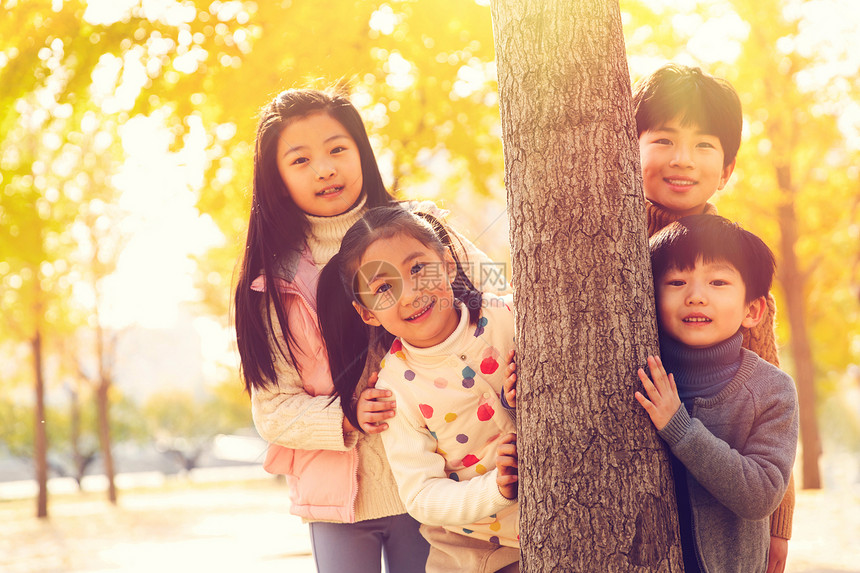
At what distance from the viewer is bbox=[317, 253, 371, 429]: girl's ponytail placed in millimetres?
2330

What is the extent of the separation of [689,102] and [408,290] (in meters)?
1.07

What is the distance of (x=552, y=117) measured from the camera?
1.86 metres

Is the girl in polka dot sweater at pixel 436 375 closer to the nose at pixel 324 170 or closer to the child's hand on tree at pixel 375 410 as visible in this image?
the child's hand on tree at pixel 375 410

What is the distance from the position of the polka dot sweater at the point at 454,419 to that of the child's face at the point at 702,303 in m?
0.47

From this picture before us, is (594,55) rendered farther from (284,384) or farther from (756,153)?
(756,153)

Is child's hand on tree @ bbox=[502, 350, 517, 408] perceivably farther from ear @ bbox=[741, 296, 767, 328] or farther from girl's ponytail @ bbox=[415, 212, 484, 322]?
ear @ bbox=[741, 296, 767, 328]

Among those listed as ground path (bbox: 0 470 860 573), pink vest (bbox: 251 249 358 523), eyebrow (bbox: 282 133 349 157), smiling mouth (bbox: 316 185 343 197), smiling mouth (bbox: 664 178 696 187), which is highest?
eyebrow (bbox: 282 133 349 157)

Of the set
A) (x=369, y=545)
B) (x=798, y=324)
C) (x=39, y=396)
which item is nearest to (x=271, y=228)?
(x=369, y=545)

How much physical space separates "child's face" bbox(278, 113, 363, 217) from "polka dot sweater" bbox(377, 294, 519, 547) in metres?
0.57

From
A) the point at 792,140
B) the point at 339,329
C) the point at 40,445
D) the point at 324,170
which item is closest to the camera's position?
Answer: the point at 339,329

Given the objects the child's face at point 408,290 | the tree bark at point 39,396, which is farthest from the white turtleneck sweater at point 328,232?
the tree bark at point 39,396

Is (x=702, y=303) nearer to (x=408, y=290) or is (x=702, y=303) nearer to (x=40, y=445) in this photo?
(x=408, y=290)

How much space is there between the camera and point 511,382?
2.01 metres

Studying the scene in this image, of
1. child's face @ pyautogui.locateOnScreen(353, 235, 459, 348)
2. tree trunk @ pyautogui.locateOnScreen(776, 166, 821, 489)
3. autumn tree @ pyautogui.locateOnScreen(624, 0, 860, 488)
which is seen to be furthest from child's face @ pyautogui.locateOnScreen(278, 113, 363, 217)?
tree trunk @ pyautogui.locateOnScreen(776, 166, 821, 489)
